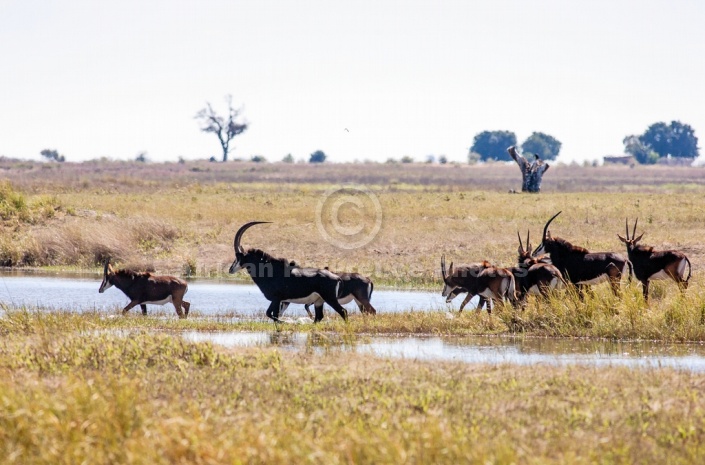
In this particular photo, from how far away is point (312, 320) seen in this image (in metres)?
17.6

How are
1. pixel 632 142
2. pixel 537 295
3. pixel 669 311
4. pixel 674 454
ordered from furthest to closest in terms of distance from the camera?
pixel 632 142
pixel 537 295
pixel 669 311
pixel 674 454

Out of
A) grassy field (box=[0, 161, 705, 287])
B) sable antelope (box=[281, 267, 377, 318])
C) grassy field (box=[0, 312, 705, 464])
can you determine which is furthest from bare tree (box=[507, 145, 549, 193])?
grassy field (box=[0, 312, 705, 464])

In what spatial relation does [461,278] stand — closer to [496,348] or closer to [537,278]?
[537,278]

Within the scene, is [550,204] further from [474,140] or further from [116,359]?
[474,140]

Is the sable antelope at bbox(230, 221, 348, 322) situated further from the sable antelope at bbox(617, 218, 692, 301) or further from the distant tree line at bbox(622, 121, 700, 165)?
the distant tree line at bbox(622, 121, 700, 165)

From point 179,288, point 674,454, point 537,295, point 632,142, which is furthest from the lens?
point 632,142

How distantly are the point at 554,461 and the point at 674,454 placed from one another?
1184mm

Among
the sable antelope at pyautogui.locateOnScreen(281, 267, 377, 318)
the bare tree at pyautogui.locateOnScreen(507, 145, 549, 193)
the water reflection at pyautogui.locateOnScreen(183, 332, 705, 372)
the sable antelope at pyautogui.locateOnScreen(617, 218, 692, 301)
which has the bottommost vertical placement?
the water reflection at pyautogui.locateOnScreen(183, 332, 705, 372)

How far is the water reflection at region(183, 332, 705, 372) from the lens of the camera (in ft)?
41.3

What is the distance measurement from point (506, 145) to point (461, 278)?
134848mm

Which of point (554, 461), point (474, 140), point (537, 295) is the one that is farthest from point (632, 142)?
point (554, 461)

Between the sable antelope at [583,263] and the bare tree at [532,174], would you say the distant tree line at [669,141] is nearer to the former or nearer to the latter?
the bare tree at [532,174]

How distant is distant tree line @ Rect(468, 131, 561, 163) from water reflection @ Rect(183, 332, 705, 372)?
137 m

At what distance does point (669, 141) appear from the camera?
146375 mm
